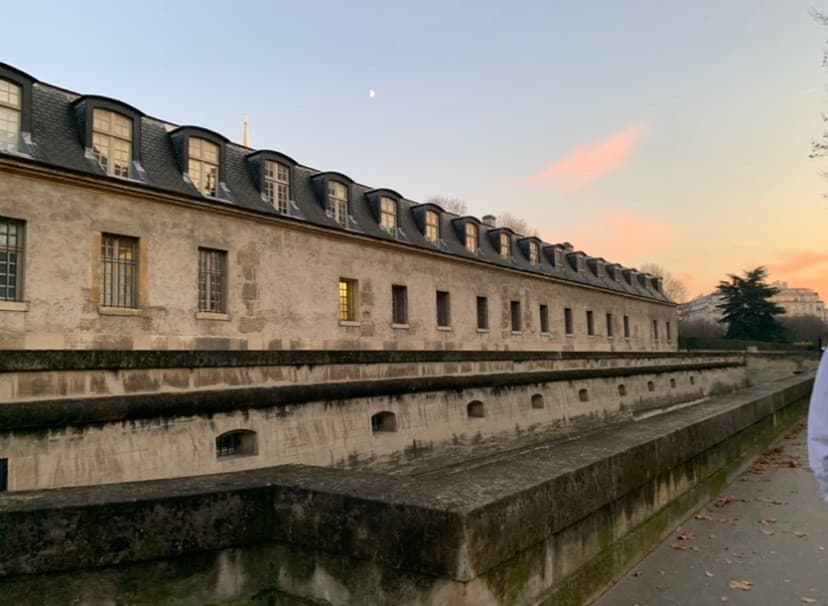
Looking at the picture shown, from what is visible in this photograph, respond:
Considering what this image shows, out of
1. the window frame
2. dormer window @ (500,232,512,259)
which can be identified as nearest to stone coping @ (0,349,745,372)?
the window frame

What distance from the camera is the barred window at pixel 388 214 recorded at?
20.8 meters

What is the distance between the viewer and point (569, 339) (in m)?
30.8

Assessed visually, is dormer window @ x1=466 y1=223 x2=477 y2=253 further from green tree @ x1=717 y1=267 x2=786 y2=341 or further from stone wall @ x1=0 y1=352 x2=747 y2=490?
green tree @ x1=717 y1=267 x2=786 y2=341

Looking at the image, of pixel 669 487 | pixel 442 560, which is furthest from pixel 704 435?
pixel 442 560

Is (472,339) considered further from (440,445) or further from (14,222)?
(14,222)

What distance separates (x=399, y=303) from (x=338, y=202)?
4382mm

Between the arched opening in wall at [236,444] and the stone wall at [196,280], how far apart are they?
4886 millimetres

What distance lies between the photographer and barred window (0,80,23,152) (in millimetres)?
11273

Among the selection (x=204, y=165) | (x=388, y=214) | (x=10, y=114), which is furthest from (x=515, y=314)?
(x=10, y=114)

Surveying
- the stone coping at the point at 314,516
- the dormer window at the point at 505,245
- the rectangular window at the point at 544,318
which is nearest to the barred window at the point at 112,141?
the stone coping at the point at 314,516

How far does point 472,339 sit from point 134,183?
14948 millimetres

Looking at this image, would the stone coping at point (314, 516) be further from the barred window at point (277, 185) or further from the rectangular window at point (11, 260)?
the barred window at point (277, 185)

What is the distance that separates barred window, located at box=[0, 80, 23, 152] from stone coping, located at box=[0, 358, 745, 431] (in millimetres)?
7222

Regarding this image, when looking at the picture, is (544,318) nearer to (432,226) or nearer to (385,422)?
(432,226)
